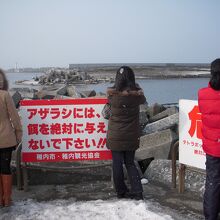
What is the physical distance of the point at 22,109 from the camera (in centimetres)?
468

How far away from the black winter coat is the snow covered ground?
0.68 m

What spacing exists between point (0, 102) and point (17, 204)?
4.22 ft

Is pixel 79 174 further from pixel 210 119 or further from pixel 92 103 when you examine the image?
pixel 210 119

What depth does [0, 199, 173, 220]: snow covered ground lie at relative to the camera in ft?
12.4

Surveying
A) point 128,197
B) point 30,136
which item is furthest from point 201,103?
point 30,136

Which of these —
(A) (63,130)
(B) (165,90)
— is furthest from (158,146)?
(B) (165,90)

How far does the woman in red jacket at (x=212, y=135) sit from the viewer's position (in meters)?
3.38

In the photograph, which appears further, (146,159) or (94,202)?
(146,159)

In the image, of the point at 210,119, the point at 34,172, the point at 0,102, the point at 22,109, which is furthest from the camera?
the point at 34,172

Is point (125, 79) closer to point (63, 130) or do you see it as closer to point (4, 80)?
point (63, 130)

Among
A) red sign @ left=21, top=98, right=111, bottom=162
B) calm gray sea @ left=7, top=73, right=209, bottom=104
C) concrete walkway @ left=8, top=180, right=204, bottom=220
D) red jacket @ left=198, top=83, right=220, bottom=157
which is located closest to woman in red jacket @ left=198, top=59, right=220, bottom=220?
red jacket @ left=198, top=83, right=220, bottom=157

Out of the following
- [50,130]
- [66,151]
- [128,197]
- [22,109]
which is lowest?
[128,197]

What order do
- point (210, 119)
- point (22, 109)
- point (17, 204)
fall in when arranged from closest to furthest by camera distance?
1. point (210, 119)
2. point (17, 204)
3. point (22, 109)

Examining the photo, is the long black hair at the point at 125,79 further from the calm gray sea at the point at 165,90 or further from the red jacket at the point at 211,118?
the calm gray sea at the point at 165,90
